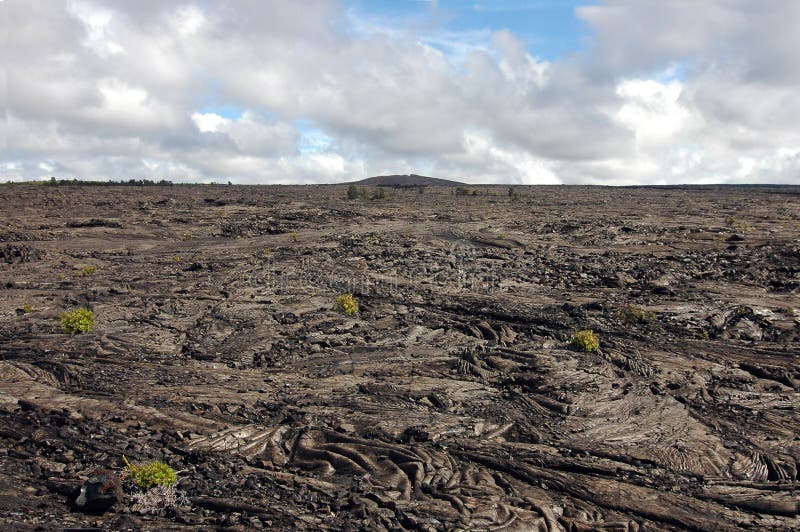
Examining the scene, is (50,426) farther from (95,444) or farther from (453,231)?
(453,231)

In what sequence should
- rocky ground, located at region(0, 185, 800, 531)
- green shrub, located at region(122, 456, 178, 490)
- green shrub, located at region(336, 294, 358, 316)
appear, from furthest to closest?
green shrub, located at region(336, 294, 358, 316) → rocky ground, located at region(0, 185, 800, 531) → green shrub, located at region(122, 456, 178, 490)

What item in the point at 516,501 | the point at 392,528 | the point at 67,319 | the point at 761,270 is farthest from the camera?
the point at 761,270

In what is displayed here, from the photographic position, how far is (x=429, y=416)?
9.09 metres

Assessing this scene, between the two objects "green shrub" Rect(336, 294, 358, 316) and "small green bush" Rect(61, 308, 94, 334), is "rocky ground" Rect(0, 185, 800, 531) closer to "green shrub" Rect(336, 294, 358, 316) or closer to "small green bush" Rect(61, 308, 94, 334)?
"small green bush" Rect(61, 308, 94, 334)

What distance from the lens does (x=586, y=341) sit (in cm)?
1229

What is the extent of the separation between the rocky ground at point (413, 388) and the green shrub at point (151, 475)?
8.9 inches

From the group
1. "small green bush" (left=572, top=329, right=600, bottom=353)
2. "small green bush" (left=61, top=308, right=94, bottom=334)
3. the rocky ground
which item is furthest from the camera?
→ "small green bush" (left=61, top=308, right=94, bottom=334)

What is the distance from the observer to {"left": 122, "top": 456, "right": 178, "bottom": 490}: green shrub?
21.4ft

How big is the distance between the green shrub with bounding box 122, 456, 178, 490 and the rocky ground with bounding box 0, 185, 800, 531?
0.23 metres

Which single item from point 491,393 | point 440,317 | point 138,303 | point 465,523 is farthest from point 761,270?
point 138,303

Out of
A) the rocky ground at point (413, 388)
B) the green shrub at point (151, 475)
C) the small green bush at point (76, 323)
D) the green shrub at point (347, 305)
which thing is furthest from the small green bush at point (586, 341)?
the small green bush at point (76, 323)

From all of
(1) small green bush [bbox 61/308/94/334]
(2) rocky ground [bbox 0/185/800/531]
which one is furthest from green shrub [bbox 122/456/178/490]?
(1) small green bush [bbox 61/308/94/334]

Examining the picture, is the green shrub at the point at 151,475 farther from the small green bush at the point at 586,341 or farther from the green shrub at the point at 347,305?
the small green bush at the point at 586,341

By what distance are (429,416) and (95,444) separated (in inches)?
198
